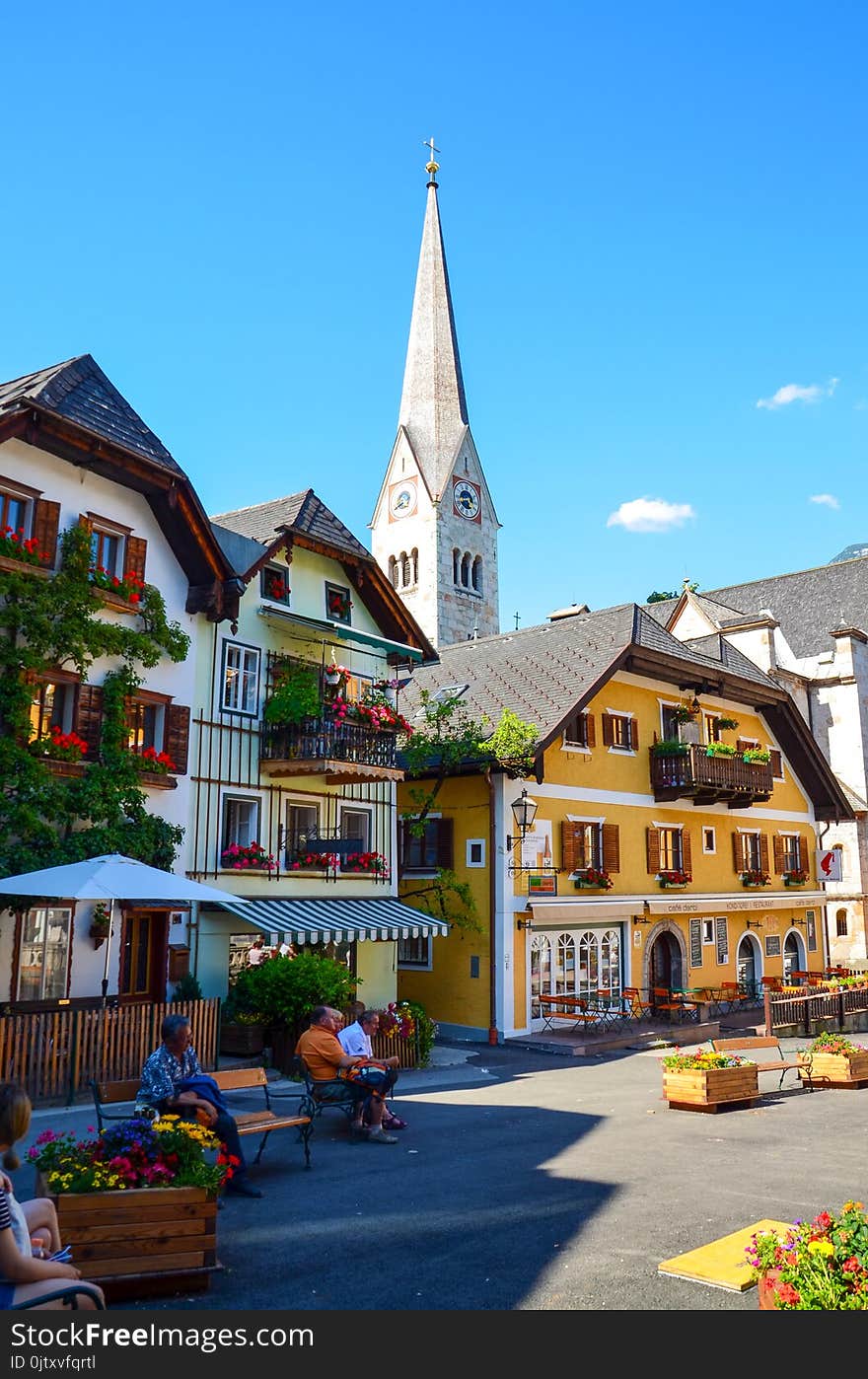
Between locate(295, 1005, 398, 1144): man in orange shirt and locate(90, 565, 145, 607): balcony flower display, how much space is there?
27.4ft

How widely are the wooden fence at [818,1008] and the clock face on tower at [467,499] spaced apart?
4149cm

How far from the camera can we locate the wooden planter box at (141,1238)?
6801 millimetres

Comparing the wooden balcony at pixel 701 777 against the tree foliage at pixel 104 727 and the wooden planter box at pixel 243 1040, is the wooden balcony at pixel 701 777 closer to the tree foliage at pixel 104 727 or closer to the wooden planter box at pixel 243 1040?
the wooden planter box at pixel 243 1040

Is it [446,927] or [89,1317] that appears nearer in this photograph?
[89,1317]

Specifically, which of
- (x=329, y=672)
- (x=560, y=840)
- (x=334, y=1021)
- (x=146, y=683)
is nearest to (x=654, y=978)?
(x=560, y=840)

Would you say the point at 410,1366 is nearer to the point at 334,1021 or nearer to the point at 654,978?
the point at 334,1021

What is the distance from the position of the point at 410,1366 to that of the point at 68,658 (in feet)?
44.5

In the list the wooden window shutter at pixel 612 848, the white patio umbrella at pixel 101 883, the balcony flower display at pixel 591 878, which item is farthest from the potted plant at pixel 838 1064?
the white patio umbrella at pixel 101 883

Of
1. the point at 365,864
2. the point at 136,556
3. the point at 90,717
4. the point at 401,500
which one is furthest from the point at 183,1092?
the point at 401,500

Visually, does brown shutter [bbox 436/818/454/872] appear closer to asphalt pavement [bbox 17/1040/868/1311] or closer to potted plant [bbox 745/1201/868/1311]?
asphalt pavement [bbox 17/1040/868/1311]

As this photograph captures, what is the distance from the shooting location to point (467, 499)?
66.5 meters

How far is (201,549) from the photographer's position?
1958 centimetres

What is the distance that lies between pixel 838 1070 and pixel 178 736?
12.2 m

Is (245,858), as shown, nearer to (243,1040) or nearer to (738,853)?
(243,1040)
